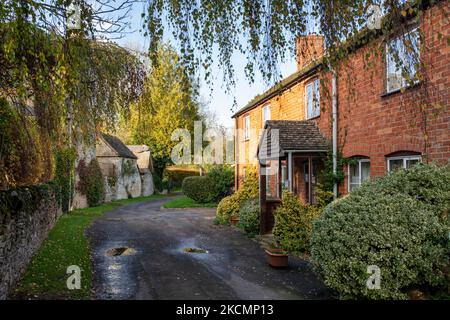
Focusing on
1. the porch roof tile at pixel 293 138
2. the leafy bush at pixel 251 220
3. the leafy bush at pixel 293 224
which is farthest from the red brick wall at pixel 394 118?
the leafy bush at pixel 251 220

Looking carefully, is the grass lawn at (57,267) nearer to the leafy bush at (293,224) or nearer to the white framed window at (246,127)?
the leafy bush at (293,224)

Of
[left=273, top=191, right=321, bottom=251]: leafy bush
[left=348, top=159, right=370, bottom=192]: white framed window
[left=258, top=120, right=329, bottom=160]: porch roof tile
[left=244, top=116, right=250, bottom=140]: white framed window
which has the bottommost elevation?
[left=273, top=191, right=321, bottom=251]: leafy bush

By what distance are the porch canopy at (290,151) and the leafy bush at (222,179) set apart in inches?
477

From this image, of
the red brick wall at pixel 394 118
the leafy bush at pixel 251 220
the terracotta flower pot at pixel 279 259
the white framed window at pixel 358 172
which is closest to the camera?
the red brick wall at pixel 394 118

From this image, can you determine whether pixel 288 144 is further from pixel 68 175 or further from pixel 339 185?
pixel 68 175

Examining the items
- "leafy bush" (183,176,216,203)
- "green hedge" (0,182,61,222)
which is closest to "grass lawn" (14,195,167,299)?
"green hedge" (0,182,61,222)

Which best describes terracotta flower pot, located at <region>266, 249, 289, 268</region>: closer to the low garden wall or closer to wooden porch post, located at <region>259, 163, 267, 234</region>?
wooden porch post, located at <region>259, 163, 267, 234</region>

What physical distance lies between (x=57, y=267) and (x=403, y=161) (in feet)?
30.4

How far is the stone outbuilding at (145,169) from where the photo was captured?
42.5 meters

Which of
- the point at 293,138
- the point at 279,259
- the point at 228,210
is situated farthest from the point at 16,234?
the point at 228,210

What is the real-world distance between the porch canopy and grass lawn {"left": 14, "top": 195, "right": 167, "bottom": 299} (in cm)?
646

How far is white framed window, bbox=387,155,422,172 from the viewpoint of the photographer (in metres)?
9.77

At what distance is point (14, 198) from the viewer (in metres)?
7.27
